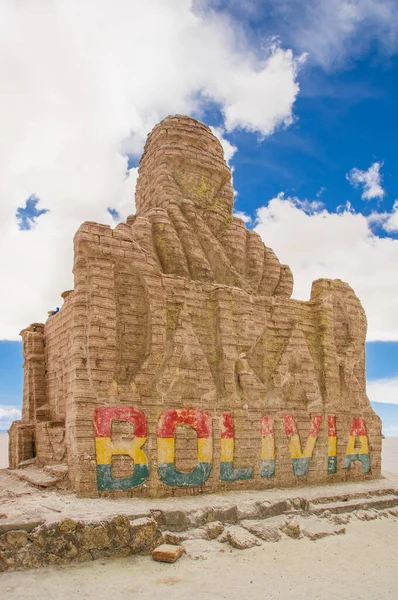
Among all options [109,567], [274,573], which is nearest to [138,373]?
[109,567]

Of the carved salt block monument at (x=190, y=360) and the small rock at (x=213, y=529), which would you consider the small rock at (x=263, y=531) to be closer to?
the small rock at (x=213, y=529)

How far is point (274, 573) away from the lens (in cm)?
780

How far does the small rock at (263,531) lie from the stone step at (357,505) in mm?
1652

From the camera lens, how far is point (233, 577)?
296 inches

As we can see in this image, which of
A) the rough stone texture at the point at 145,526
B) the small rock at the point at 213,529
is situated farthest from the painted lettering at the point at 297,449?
the small rock at the point at 213,529

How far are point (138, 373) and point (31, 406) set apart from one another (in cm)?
538

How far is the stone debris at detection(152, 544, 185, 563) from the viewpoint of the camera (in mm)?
7793

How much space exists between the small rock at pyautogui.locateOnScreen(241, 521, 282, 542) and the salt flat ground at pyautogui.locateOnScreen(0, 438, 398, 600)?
17 cm

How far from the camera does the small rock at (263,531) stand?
29.8 ft

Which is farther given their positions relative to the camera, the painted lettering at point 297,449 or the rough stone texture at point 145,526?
the painted lettering at point 297,449

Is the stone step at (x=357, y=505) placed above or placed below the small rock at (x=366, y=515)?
above

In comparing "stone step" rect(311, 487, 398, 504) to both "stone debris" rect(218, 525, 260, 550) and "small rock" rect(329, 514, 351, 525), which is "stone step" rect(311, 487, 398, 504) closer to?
"small rock" rect(329, 514, 351, 525)

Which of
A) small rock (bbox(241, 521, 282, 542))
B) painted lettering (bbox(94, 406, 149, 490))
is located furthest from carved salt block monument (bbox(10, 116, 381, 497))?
small rock (bbox(241, 521, 282, 542))

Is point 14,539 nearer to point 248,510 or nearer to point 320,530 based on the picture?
point 248,510
